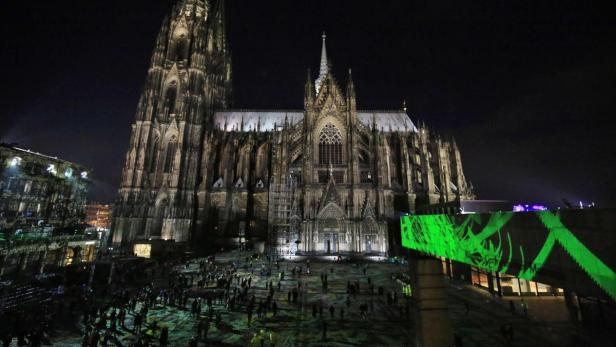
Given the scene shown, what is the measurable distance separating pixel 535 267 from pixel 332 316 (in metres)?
11.7

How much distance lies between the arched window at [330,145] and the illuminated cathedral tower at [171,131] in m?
20.9

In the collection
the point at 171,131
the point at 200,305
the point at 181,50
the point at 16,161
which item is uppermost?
the point at 181,50

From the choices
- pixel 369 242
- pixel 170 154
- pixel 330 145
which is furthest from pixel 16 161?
pixel 369 242

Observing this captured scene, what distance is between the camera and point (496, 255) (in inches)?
253

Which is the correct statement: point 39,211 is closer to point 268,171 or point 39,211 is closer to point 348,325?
point 268,171

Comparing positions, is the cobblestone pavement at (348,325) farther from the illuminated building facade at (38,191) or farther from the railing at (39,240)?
the illuminated building facade at (38,191)

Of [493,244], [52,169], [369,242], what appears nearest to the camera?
[493,244]

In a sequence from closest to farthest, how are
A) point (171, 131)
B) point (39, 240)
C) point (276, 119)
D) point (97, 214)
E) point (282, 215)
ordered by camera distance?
point (39, 240) → point (282, 215) → point (171, 131) → point (276, 119) → point (97, 214)

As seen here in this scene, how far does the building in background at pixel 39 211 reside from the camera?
2956 centimetres

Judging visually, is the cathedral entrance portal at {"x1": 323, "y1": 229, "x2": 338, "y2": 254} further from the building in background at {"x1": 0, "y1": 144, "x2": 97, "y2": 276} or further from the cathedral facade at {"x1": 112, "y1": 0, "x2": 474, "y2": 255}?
the building in background at {"x1": 0, "y1": 144, "x2": 97, "y2": 276}

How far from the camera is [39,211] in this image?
41.9m

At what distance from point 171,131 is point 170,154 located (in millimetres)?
3962

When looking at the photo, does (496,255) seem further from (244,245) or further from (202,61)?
(202,61)

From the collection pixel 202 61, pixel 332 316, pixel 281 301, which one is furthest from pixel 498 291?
pixel 202 61
